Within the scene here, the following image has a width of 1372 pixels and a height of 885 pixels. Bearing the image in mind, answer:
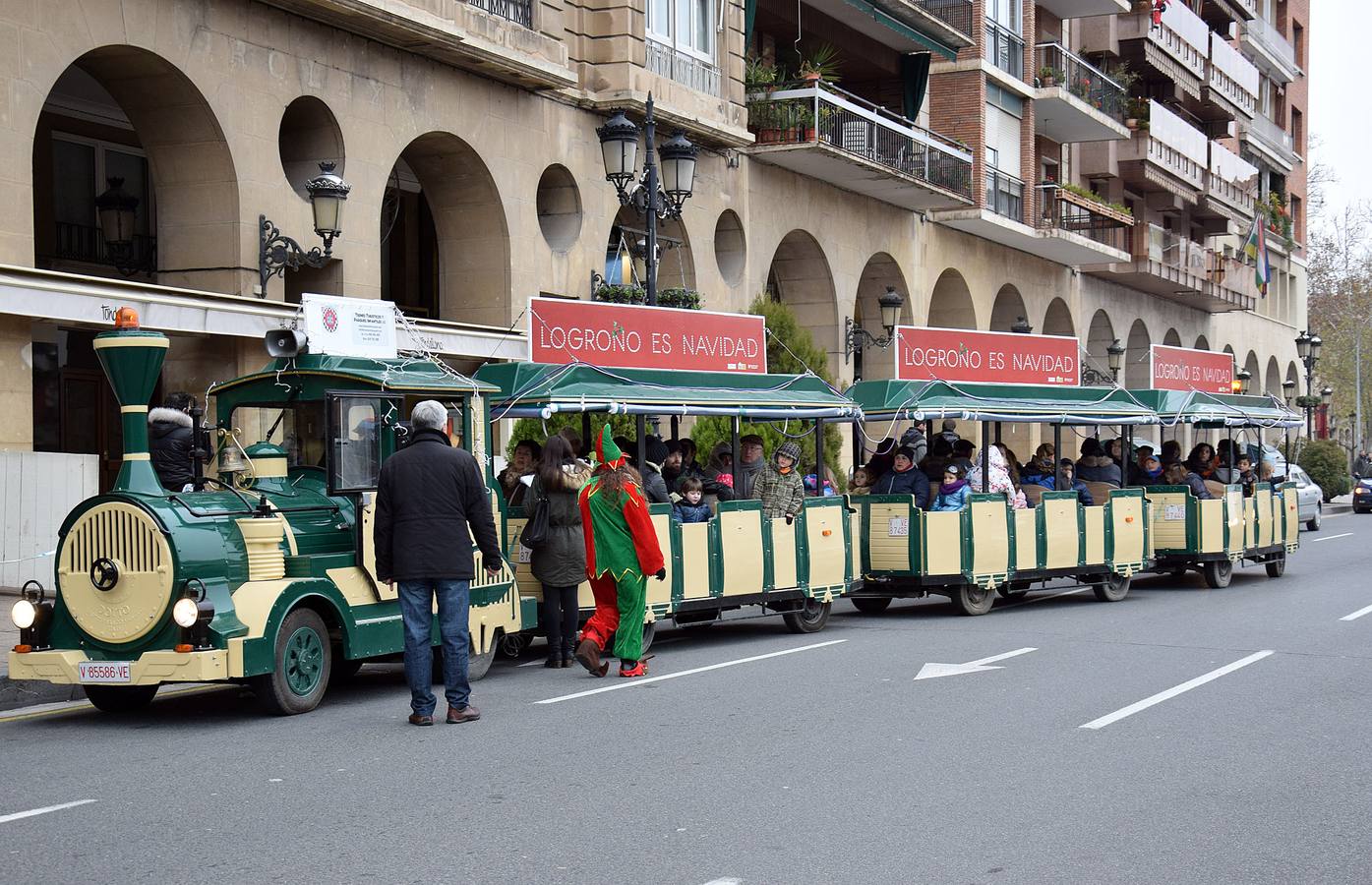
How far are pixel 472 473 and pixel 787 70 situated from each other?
23.4 m

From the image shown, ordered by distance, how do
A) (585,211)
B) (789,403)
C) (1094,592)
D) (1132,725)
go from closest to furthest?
(1132,725) < (789,403) < (1094,592) < (585,211)

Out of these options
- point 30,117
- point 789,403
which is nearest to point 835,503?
point 789,403

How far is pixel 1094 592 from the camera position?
20.0m

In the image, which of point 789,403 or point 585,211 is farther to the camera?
point 585,211

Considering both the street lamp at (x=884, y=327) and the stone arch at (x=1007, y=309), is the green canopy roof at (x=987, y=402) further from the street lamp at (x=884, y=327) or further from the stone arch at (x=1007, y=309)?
the stone arch at (x=1007, y=309)

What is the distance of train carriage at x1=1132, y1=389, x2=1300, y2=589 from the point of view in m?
21.1

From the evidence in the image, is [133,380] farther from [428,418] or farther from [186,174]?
[186,174]

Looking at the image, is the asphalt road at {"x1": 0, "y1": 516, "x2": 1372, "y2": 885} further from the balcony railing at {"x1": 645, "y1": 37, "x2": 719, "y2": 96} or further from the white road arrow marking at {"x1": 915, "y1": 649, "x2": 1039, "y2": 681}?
the balcony railing at {"x1": 645, "y1": 37, "x2": 719, "y2": 96}

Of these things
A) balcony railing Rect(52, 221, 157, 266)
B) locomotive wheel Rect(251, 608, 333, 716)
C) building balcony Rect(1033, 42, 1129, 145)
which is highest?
A: building balcony Rect(1033, 42, 1129, 145)

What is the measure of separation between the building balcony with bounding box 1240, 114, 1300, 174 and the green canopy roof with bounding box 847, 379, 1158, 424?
4694 cm

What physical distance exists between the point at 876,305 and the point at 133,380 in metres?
27.9

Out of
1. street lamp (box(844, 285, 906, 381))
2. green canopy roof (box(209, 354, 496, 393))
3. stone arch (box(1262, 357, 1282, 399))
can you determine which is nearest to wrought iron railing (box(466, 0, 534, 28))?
street lamp (box(844, 285, 906, 381))

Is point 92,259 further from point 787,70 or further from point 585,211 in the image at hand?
point 787,70

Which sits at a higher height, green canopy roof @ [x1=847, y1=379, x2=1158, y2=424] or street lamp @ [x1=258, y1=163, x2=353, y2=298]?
street lamp @ [x1=258, y1=163, x2=353, y2=298]
